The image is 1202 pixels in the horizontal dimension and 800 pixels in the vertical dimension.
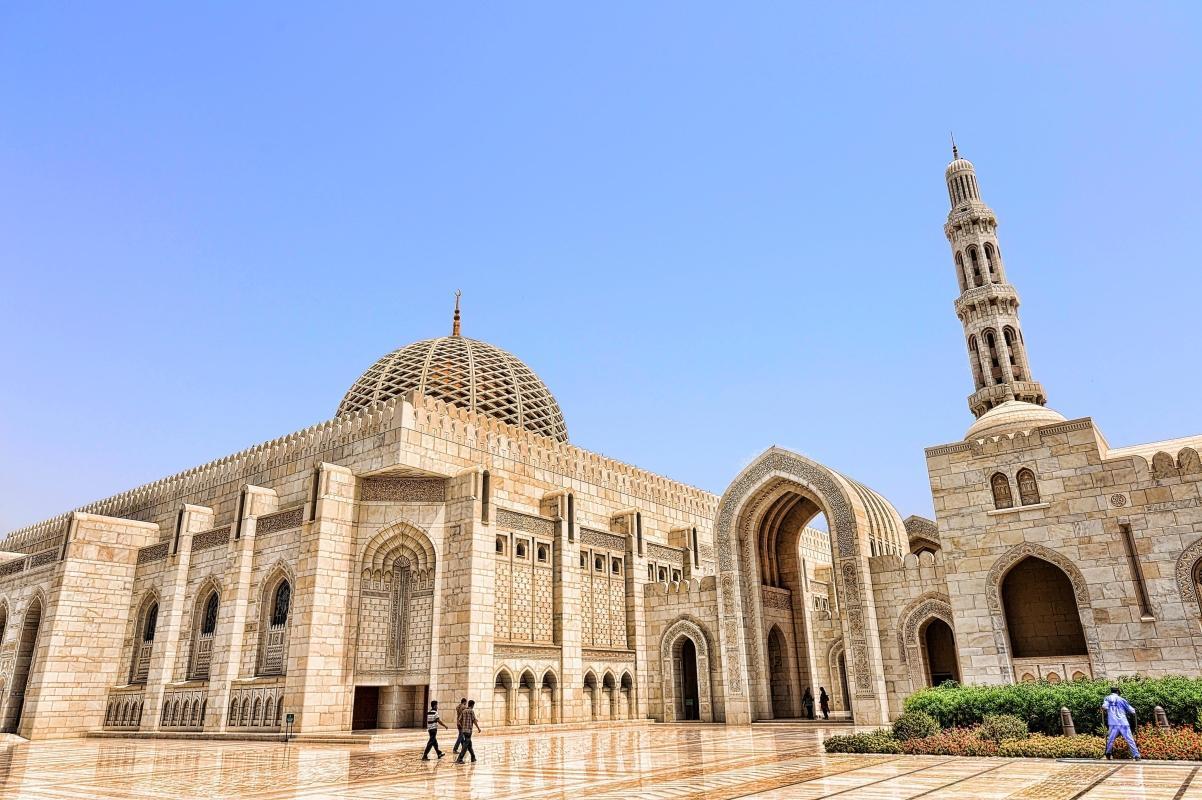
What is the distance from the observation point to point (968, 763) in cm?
970

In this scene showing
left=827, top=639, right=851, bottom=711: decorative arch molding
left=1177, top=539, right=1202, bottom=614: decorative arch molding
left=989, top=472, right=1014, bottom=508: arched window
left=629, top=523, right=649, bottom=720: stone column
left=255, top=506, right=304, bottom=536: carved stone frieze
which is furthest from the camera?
left=629, top=523, right=649, bottom=720: stone column

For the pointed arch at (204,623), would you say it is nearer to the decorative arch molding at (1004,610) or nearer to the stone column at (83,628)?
the stone column at (83,628)

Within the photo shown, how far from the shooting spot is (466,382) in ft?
83.0

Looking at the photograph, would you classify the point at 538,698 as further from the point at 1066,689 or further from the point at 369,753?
the point at 1066,689

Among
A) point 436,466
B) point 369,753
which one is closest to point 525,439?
point 436,466

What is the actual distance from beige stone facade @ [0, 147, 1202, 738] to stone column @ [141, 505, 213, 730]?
0.08m

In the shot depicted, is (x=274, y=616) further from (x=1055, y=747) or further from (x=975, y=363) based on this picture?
(x=975, y=363)

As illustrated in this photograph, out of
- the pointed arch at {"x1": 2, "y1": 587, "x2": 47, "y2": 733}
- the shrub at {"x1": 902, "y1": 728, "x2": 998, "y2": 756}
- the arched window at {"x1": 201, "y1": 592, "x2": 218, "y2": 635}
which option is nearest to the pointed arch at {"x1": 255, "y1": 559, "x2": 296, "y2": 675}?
the arched window at {"x1": 201, "y1": 592, "x2": 218, "y2": 635}

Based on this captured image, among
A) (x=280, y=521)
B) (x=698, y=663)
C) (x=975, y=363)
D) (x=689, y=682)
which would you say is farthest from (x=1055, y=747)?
(x=975, y=363)

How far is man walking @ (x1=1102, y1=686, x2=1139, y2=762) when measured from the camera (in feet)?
31.1

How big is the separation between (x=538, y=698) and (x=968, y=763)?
461 inches

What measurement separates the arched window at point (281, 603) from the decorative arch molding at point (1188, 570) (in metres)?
19.0

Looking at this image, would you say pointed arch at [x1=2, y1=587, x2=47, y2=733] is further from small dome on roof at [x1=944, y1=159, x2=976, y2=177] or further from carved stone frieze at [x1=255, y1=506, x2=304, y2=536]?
small dome on roof at [x1=944, y1=159, x2=976, y2=177]

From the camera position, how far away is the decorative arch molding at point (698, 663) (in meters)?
20.9
